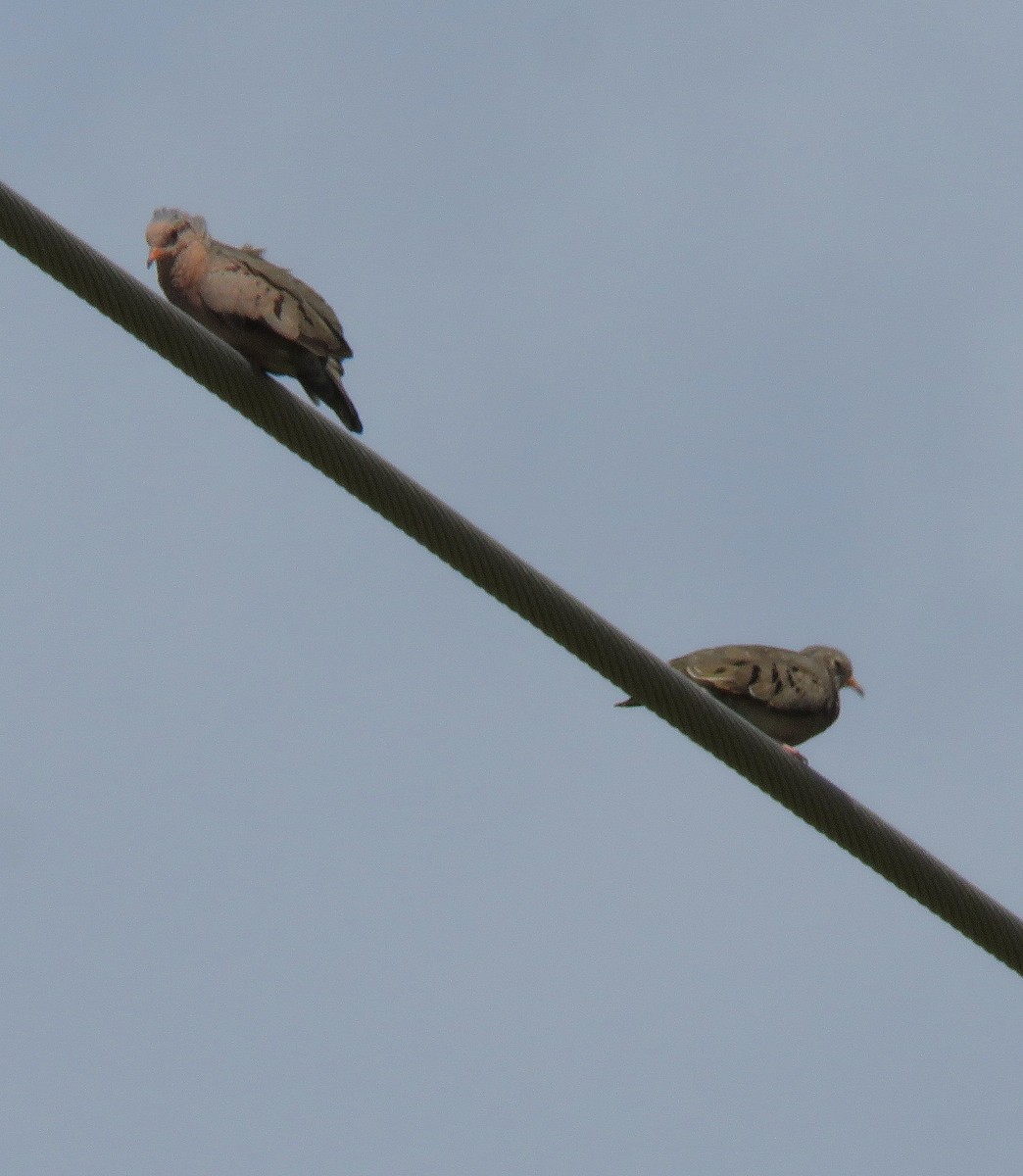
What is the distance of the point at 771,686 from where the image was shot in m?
9.45

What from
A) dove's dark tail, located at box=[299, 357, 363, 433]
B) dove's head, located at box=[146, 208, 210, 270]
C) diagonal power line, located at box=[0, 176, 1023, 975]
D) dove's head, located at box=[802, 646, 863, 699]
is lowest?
diagonal power line, located at box=[0, 176, 1023, 975]

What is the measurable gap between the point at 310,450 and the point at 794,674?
4.59 metres

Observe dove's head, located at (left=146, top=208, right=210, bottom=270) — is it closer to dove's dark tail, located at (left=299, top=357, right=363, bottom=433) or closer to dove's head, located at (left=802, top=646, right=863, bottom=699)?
dove's dark tail, located at (left=299, top=357, right=363, bottom=433)

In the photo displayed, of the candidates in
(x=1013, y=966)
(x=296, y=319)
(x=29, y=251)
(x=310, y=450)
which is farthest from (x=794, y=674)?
(x=29, y=251)

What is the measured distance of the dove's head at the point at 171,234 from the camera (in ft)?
27.1

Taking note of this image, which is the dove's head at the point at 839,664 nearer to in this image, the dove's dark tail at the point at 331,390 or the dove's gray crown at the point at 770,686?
the dove's gray crown at the point at 770,686

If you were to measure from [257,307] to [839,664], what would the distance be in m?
5.69

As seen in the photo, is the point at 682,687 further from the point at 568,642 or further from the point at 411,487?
the point at 411,487

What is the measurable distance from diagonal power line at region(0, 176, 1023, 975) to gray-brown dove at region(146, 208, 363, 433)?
1.50m

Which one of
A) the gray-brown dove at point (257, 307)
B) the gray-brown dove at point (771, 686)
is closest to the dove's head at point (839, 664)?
the gray-brown dove at point (771, 686)

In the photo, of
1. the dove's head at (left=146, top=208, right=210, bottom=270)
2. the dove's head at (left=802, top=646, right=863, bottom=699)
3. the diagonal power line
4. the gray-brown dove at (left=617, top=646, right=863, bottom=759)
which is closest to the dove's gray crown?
the gray-brown dove at (left=617, top=646, right=863, bottom=759)

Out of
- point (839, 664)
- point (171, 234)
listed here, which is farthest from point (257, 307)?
point (839, 664)

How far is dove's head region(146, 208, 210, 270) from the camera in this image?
825cm

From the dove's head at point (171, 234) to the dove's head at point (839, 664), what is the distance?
4.97 metres
